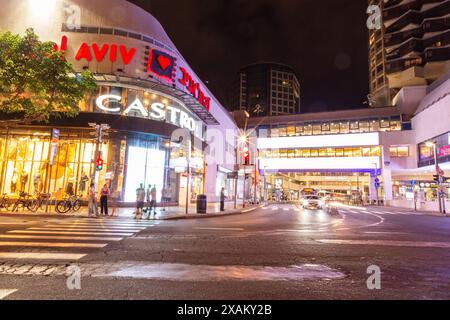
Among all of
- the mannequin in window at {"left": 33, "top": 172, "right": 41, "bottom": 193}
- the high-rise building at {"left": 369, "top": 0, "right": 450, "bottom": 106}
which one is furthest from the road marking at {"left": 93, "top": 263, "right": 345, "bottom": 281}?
the high-rise building at {"left": 369, "top": 0, "right": 450, "bottom": 106}

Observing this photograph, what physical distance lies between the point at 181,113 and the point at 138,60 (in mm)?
6471

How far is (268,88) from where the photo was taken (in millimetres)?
129875

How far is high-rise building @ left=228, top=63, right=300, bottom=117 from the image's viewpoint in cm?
12975

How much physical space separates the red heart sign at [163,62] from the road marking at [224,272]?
22573mm

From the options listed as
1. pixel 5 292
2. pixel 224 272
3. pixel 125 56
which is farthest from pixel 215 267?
pixel 125 56

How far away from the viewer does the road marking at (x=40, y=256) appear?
6.49 m

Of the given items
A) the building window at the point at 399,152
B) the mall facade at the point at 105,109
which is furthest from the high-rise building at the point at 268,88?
the mall facade at the point at 105,109

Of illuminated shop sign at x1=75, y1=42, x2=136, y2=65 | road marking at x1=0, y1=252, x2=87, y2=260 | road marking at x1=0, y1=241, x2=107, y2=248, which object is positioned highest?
illuminated shop sign at x1=75, y1=42, x2=136, y2=65

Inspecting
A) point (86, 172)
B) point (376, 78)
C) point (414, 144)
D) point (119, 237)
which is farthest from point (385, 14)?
point (119, 237)

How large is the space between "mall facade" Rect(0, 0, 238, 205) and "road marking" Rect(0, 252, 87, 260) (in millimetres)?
14638

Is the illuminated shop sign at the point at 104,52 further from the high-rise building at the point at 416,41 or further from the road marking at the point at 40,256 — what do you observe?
the high-rise building at the point at 416,41

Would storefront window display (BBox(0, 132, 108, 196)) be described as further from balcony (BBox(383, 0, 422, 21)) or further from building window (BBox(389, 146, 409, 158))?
balcony (BBox(383, 0, 422, 21))

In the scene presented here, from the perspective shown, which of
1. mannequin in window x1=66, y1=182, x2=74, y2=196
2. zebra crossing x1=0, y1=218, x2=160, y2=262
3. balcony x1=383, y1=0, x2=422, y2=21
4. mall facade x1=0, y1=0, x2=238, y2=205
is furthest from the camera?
balcony x1=383, y1=0, x2=422, y2=21

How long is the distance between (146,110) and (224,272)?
21677 mm
